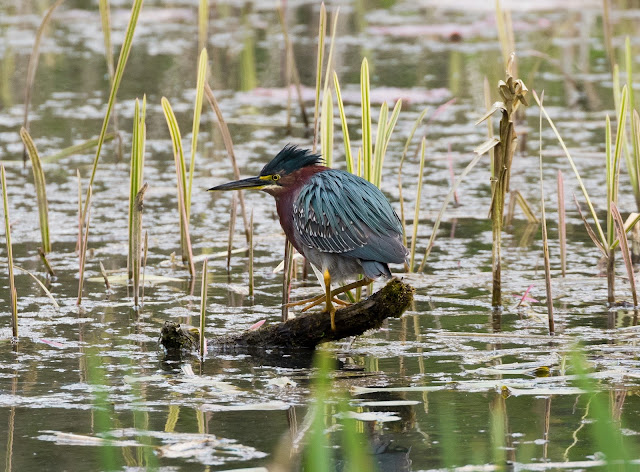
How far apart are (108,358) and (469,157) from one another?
449cm

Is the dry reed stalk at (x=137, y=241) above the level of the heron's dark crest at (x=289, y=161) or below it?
below

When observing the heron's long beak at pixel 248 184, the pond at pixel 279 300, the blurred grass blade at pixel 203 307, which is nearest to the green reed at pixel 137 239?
the pond at pixel 279 300

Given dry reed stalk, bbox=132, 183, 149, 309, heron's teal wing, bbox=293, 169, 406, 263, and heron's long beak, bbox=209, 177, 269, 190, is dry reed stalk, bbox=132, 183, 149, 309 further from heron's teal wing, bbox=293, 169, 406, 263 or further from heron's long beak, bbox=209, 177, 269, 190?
heron's teal wing, bbox=293, 169, 406, 263

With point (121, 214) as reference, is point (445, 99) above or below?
above

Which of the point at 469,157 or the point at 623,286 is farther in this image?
the point at 469,157

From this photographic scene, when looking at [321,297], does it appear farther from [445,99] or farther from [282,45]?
[282,45]

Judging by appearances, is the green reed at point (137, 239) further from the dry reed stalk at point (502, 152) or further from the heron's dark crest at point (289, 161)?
the dry reed stalk at point (502, 152)

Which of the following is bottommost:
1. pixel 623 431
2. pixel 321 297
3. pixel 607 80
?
pixel 623 431

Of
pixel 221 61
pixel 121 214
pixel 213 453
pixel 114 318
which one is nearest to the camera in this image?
pixel 213 453

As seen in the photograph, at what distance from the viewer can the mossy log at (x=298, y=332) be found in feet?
15.0

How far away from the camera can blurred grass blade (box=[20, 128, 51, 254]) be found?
18.8 feet

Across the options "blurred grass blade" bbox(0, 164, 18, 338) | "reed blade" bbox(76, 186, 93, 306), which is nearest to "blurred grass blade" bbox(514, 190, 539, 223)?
"reed blade" bbox(76, 186, 93, 306)

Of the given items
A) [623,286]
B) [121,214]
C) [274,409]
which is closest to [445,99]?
[121,214]

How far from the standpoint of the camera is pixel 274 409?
402cm
